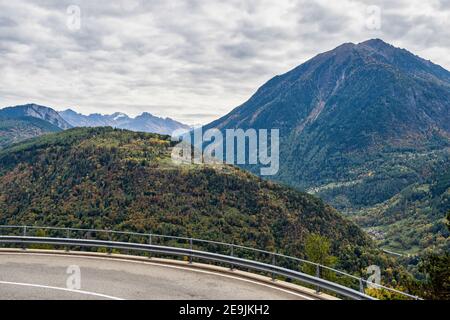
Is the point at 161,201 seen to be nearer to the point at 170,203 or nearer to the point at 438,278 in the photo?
the point at 170,203

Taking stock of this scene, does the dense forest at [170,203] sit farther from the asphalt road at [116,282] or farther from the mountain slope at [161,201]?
the asphalt road at [116,282]

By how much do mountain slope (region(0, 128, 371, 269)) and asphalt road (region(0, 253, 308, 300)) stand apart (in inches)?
3602

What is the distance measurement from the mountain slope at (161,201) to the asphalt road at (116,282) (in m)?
91.5

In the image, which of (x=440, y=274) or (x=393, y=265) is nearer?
(x=440, y=274)

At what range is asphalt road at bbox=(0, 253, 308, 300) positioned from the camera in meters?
12.5

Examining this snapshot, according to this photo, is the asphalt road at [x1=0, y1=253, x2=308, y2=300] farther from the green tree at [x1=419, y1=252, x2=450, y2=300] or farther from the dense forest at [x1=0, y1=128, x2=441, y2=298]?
the dense forest at [x1=0, y1=128, x2=441, y2=298]

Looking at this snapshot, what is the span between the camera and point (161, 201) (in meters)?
131

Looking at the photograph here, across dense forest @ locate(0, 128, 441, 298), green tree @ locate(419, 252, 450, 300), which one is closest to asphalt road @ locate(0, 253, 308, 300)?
green tree @ locate(419, 252, 450, 300)

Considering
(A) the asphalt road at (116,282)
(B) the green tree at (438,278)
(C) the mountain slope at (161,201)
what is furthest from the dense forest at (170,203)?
(A) the asphalt road at (116,282)

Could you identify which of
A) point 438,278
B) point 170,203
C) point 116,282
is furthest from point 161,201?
point 116,282

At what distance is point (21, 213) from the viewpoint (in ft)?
385
